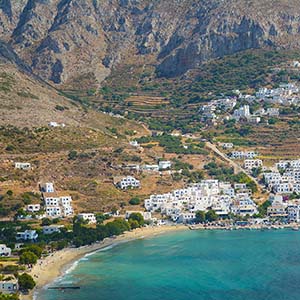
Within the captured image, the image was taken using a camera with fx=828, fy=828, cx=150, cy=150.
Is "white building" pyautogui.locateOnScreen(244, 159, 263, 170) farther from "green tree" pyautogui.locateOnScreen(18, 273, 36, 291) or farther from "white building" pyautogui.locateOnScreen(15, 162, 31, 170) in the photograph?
"green tree" pyautogui.locateOnScreen(18, 273, 36, 291)

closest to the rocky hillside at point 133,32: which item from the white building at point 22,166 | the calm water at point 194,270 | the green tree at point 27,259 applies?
the white building at point 22,166

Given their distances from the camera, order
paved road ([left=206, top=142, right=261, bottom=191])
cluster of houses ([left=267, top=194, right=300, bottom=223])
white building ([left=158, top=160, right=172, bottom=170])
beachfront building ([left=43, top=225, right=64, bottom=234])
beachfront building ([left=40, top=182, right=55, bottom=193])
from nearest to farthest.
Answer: beachfront building ([left=43, top=225, right=64, bottom=234]) < beachfront building ([left=40, top=182, right=55, bottom=193]) < cluster of houses ([left=267, top=194, right=300, bottom=223]) < white building ([left=158, top=160, right=172, bottom=170]) < paved road ([left=206, top=142, right=261, bottom=191])

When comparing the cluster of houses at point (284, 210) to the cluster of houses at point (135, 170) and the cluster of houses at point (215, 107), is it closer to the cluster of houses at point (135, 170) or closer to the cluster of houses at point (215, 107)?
the cluster of houses at point (135, 170)

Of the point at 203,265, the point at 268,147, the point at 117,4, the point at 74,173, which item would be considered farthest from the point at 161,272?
the point at 117,4

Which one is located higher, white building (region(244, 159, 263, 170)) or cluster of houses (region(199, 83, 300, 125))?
cluster of houses (region(199, 83, 300, 125))

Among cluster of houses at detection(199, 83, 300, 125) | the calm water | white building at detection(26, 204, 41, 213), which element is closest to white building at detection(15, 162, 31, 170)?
white building at detection(26, 204, 41, 213)

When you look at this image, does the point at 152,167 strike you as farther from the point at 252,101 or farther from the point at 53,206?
the point at 252,101

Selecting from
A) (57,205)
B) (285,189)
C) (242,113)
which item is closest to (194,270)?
(57,205)
